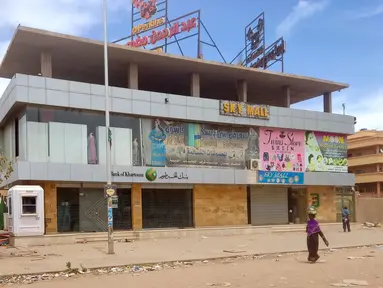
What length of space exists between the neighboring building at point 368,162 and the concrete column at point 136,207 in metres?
41.2

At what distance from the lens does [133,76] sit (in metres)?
28.0

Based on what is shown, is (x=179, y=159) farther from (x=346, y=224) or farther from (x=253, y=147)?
(x=346, y=224)

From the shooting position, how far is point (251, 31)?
118 ft

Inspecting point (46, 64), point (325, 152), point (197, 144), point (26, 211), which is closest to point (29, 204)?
point (26, 211)

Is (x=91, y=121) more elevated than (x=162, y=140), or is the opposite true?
(x=91, y=121)

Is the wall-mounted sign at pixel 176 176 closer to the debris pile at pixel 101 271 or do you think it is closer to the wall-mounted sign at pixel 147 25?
the wall-mounted sign at pixel 147 25

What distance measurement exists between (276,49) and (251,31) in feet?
8.60

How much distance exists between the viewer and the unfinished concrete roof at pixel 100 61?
25.1 meters

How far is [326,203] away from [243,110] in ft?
32.7

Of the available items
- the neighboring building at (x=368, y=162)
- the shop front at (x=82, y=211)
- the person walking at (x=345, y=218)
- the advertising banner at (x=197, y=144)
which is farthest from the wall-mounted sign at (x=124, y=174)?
the neighboring building at (x=368, y=162)

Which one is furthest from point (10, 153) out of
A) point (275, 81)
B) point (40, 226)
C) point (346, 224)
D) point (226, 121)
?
point (346, 224)

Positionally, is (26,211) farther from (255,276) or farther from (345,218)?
(345,218)

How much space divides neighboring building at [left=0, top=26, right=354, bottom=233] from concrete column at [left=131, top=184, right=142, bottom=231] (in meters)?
0.06

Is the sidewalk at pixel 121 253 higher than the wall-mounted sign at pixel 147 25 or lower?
lower
